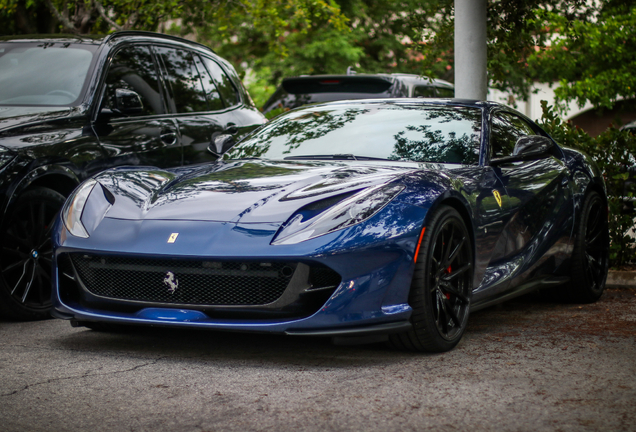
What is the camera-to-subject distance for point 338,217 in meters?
3.98

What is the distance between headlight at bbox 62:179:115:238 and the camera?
4.33 metres

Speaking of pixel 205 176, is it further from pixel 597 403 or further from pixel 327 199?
pixel 597 403

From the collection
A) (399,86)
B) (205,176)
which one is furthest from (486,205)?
(399,86)

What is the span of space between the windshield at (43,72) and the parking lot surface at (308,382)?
174 centimetres

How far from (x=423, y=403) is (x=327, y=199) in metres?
1.12

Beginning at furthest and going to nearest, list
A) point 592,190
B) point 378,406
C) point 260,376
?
point 592,190 → point 260,376 → point 378,406

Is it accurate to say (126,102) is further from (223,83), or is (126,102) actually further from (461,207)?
(461,207)

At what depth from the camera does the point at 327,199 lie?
161 inches

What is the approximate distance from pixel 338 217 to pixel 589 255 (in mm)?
2969

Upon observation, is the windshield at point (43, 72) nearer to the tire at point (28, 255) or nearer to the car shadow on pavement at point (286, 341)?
the tire at point (28, 255)

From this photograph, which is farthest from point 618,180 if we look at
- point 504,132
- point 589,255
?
point 504,132

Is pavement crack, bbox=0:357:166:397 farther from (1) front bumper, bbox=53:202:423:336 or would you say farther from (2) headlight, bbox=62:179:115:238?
(2) headlight, bbox=62:179:115:238

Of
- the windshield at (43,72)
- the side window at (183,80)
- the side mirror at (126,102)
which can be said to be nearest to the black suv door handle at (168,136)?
Result: the side window at (183,80)

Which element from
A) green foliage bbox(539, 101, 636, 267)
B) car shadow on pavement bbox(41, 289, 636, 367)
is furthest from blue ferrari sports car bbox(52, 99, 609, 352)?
green foliage bbox(539, 101, 636, 267)
